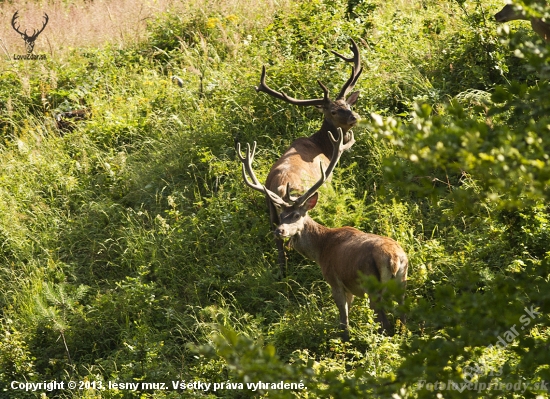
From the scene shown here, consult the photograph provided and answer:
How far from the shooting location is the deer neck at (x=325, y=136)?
8.94m

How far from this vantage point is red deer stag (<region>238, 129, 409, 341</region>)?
20.6 ft

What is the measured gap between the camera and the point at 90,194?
387 inches

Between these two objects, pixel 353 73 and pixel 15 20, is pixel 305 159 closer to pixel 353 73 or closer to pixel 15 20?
pixel 353 73

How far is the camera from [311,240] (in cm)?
728

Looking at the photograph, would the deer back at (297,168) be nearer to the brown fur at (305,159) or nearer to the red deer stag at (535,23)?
the brown fur at (305,159)

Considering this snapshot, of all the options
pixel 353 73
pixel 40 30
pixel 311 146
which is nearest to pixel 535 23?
pixel 353 73

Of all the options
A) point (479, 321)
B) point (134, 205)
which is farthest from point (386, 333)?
point (134, 205)

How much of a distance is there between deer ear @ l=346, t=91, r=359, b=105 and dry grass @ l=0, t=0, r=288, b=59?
3733 mm

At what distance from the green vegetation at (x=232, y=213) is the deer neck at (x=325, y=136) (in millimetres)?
248

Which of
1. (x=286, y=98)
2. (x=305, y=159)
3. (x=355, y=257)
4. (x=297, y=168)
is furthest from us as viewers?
(x=286, y=98)

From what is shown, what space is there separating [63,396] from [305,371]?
14.4 feet

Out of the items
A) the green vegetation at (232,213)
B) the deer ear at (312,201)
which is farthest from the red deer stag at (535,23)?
the deer ear at (312,201)

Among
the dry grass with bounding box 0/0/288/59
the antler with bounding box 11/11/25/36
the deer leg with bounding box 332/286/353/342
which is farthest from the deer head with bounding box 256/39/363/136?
the antler with bounding box 11/11/25/36

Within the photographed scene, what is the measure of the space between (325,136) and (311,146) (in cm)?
29
